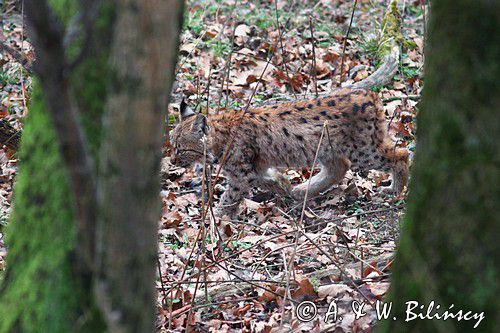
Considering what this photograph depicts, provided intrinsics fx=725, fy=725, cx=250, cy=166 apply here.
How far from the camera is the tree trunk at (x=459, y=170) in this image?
A: 2.13 metres

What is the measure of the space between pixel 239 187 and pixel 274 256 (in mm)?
2183

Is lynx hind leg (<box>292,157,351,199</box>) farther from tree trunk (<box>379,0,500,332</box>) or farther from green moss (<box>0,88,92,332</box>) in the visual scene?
tree trunk (<box>379,0,500,332</box>)

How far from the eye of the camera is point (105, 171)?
215 centimetres

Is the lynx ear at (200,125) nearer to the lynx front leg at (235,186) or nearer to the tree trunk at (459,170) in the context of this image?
the lynx front leg at (235,186)

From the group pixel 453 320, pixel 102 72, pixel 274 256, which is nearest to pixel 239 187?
pixel 274 256

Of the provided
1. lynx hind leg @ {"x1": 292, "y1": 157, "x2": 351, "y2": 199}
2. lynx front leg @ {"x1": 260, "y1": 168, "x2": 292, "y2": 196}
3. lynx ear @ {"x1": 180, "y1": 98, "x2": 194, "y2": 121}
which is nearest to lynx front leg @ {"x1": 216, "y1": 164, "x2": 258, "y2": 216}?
lynx front leg @ {"x1": 260, "y1": 168, "x2": 292, "y2": 196}

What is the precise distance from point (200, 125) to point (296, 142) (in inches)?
43.3

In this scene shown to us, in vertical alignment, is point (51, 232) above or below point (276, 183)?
above

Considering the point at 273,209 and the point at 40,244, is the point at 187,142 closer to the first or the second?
the point at 273,209

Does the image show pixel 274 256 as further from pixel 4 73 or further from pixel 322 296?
pixel 4 73

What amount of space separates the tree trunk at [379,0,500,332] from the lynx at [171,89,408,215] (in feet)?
18.2

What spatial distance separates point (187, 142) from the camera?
26.7 ft

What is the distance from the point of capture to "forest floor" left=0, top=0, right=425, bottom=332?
469 cm

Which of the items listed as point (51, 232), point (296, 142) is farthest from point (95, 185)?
point (296, 142)
